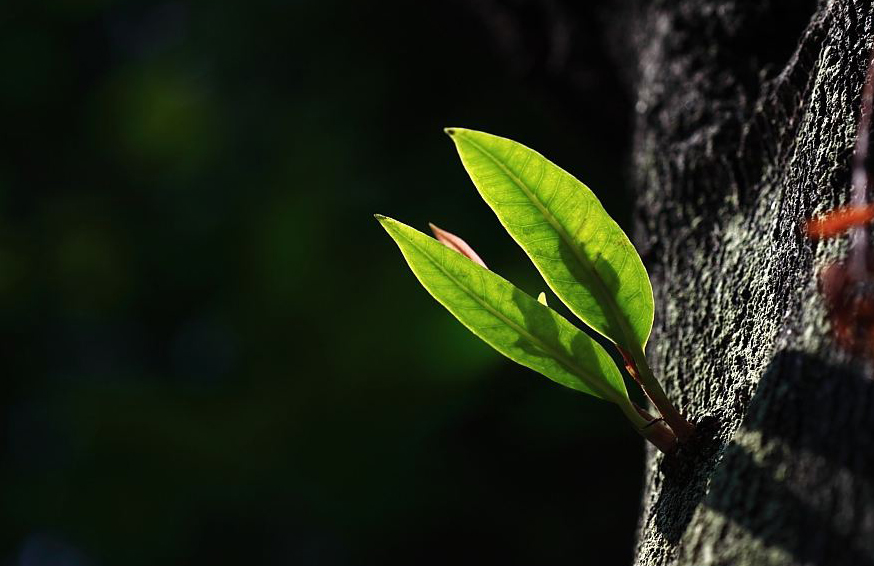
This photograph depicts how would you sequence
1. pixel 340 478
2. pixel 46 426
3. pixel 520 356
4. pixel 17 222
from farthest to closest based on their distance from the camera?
pixel 17 222, pixel 46 426, pixel 340 478, pixel 520 356

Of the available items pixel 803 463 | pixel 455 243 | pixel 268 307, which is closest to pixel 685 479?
pixel 803 463

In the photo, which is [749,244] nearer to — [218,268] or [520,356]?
[520,356]

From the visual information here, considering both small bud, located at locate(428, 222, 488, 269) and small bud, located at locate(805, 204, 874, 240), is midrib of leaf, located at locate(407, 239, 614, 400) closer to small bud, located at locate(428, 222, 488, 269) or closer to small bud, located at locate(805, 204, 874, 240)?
small bud, located at locate(428, 222, 488, 269)

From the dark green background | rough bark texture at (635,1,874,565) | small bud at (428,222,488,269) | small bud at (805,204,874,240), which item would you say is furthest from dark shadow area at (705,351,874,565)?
the dark green background

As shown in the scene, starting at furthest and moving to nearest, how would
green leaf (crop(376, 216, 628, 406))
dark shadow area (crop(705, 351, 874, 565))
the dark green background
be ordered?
the dark green background, green leaf (crop(376, 216, 628, 406)), dark shadow area (crop(705, 351, 874, 565))

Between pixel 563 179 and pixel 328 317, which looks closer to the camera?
pixel 563 179

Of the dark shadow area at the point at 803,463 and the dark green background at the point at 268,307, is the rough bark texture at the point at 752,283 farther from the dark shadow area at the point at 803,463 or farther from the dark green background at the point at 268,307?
the dark green background at the point at 268,307

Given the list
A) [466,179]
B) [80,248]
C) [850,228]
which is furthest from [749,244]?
[80,248]

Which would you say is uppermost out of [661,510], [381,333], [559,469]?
[661,510]

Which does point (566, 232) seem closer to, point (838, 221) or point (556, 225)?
point (556, 225)
